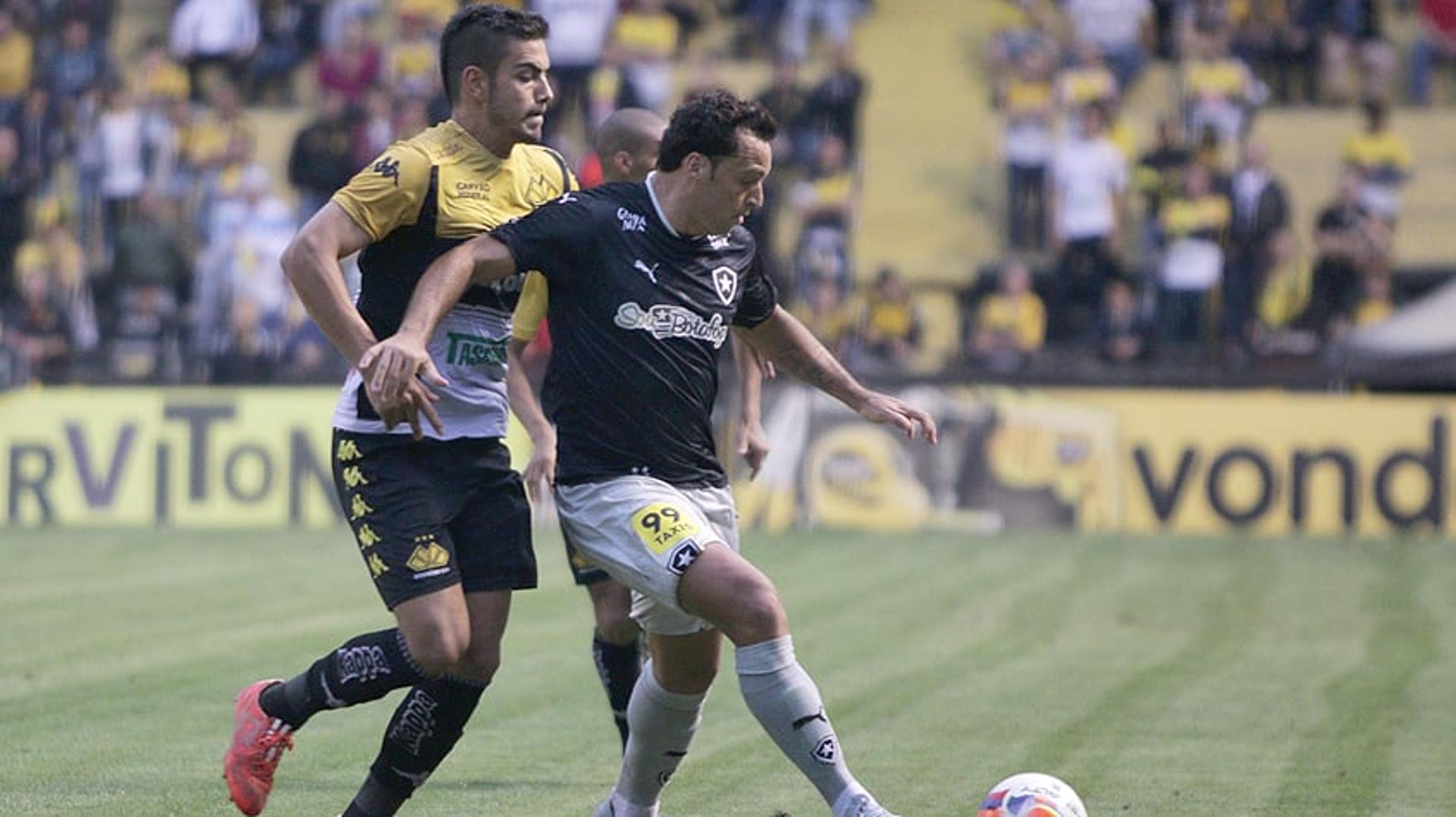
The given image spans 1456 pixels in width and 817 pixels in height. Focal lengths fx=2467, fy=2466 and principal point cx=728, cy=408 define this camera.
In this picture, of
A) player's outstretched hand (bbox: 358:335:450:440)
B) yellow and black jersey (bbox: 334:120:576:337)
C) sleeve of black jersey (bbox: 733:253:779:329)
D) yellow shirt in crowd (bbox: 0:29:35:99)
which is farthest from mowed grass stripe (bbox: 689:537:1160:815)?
yellow shirt in crowd (bbox: 0:29:35:99)

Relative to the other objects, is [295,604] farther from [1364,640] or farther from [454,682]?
[454,682]

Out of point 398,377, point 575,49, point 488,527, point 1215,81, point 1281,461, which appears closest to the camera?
point 398,377

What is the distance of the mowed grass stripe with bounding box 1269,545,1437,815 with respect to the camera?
8516 millimetres

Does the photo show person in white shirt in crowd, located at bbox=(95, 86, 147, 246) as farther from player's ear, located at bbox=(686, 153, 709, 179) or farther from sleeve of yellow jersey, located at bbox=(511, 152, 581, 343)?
player's ear, located at bbox=(686, 153, 709, 179)

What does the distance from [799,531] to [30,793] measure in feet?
41.3

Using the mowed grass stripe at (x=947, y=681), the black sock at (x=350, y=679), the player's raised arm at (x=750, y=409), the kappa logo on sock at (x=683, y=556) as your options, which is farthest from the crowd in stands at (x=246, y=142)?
the kappa logo on sock at (x=683, y=556)

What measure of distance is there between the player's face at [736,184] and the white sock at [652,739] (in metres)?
1.41

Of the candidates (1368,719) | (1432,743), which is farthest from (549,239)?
(1368,719)

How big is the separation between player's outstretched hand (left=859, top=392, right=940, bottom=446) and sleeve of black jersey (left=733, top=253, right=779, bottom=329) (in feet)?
1.38

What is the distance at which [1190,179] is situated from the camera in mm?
22578

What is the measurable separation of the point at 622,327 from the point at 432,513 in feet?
2.54

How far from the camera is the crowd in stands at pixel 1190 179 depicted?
22438 mm

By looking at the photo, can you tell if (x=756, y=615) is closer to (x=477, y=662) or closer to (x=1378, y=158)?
(x=477, y=662)

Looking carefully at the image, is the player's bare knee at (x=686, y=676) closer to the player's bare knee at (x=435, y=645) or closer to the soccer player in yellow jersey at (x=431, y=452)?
the soccer player in yellow jersey at (x=431, y=452)
